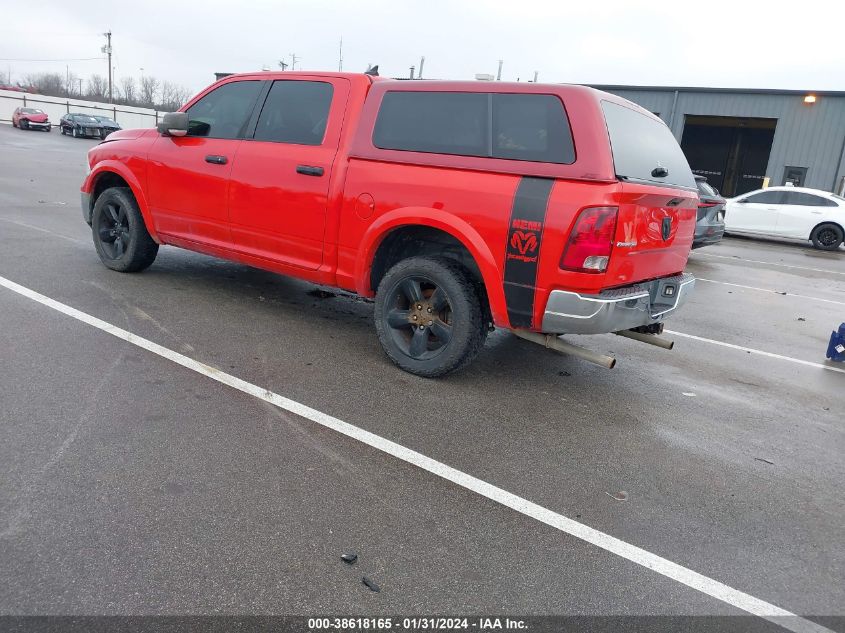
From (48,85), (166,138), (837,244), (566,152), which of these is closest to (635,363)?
(566,152)

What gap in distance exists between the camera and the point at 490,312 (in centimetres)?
439

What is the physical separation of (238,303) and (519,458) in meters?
3.49

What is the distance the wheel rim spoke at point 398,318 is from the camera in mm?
4578

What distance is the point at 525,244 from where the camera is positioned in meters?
3.86

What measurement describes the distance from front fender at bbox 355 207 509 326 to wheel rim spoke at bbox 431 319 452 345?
386 mm

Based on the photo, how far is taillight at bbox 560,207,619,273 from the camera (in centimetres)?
366

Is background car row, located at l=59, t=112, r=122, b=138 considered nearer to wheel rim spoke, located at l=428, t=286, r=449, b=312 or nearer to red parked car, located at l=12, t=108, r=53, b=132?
red parked car, located at l=12, t=108, r=53, b=132

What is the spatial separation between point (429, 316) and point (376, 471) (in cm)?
154

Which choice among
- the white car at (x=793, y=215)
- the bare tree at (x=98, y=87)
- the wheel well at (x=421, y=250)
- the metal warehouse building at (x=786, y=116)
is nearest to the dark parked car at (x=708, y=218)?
the white car at (x=793, y=215)

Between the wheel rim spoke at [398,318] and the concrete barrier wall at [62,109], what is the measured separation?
2035 inches

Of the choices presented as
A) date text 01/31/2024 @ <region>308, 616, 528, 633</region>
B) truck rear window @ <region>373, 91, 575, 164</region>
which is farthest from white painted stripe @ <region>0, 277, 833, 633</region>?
truck rear window @ <region>373, 91, 575, 164</region>

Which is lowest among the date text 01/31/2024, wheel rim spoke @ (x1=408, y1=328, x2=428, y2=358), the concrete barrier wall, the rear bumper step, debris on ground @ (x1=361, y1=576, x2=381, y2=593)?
the date text 01/31/2024

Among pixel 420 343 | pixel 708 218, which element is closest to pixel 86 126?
pixel 708 218

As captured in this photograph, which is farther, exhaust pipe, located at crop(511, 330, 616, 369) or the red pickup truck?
exhaust pipe, located at crop(511, 330, 616, 369)
